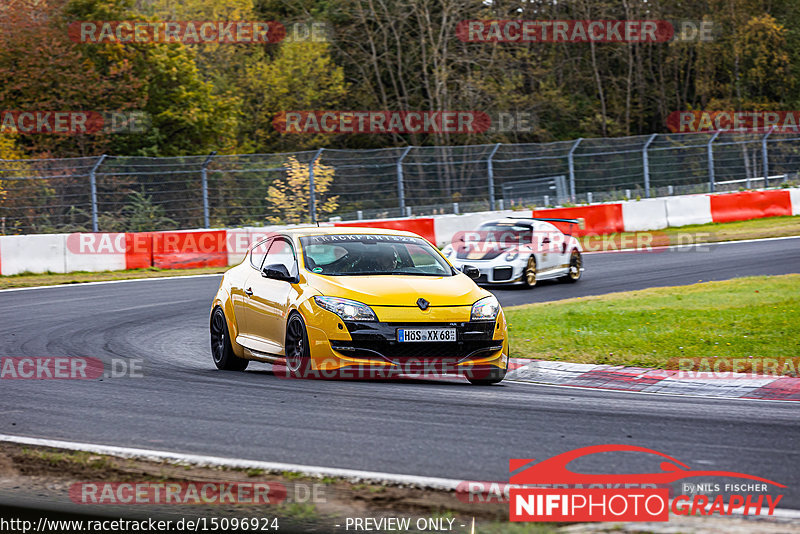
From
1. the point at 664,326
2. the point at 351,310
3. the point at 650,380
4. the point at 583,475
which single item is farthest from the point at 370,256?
the point at 583,475

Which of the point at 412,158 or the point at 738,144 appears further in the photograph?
the point at 738,144

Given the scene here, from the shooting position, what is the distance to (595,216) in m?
27.4

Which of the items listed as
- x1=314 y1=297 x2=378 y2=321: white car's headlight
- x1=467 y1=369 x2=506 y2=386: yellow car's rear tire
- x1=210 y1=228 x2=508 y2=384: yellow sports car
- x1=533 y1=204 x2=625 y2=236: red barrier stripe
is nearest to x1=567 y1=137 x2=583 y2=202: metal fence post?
x1=533 y1=204 x2=625 y2=236: red barrier stripe

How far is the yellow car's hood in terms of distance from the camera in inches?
330

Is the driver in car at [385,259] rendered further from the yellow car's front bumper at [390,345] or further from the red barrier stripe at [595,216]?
the red barrier stripe at [595,216]

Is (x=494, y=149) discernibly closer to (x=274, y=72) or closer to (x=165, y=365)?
(x=165, y=365)

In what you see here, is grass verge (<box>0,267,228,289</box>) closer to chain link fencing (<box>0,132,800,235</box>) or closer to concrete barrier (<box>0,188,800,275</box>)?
concrete barrier (<box>0,188,800,275</box>)

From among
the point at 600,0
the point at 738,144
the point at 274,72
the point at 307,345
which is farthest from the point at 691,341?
the point at 600,0

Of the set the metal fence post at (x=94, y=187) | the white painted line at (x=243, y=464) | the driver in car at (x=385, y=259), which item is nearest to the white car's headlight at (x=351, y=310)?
the driver in car at (x=385, y=259)

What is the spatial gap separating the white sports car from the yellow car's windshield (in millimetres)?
7859

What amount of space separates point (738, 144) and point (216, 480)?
89.8ft

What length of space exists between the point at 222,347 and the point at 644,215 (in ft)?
65.5

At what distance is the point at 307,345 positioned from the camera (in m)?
8.41

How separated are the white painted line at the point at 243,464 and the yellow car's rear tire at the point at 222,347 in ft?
12.0
